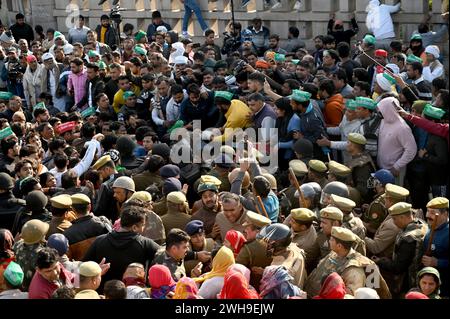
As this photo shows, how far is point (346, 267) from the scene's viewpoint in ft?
30.6

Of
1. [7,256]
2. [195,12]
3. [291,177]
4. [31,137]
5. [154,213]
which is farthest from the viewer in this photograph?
[195,12]

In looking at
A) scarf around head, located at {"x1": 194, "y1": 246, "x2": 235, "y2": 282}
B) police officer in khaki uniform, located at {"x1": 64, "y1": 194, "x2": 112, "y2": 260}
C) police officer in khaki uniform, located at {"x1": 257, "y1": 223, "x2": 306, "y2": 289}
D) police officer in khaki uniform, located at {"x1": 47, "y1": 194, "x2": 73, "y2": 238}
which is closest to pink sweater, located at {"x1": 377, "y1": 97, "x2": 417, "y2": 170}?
police officer in khaki uniform, located at {"x1": 257, "y1": 223, "x2": 306, "y2": 289}

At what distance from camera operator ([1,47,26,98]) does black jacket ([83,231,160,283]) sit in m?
10.1

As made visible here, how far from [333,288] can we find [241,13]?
43.5 feet

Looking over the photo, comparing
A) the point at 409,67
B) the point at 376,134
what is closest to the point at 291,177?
the point at 376,134

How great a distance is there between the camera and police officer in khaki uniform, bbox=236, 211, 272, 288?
31.6 feet

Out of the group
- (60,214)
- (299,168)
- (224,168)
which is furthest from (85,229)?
(299,168)

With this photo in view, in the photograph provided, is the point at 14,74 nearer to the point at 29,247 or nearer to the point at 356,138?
the point at 356,138

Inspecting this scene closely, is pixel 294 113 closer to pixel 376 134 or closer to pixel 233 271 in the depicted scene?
Result: pixel 376 134

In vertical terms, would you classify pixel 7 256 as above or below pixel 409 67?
below

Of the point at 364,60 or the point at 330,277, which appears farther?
the point at 364,60

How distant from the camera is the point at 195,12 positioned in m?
21.7

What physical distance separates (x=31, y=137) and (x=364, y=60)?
4.94 meters

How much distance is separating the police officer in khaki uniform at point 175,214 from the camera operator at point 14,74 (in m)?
9.13
